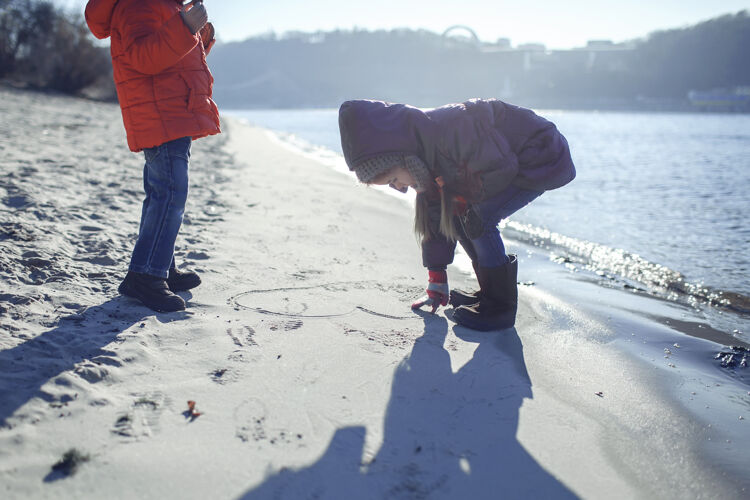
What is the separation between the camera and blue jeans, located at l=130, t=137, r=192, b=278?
7.48 feet

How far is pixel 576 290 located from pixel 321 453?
2.34 meters

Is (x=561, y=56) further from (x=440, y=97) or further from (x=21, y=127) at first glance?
(x=21, y=127)

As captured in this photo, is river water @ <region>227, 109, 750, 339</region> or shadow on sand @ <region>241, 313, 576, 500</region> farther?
river water @ <region>227, 109, 750, 339</region>

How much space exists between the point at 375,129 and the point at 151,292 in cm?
113

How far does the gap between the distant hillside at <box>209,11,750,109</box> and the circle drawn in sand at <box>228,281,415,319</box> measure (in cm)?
4854

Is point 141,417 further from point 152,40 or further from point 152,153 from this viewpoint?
point 152,40

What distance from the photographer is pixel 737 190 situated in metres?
8.05

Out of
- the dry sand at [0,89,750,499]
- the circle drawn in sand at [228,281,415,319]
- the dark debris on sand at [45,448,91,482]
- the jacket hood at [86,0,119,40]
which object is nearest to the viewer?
the dark debris on sand at [45,448,91,482]

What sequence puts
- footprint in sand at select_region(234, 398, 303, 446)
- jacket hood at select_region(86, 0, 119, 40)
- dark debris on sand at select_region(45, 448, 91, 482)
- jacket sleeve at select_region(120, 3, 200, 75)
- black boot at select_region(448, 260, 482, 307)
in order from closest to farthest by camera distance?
dark debris on sand at select_region(45, 448, 91, 482) < footprint in sand at select_region(234, 398, 303, 446) < jacket sleeve at select_region(120, 3, 200, 75) < jacket hood at select_region(86, 0, 119, 40) < black boot at select_region(448, 260, 482, 307)

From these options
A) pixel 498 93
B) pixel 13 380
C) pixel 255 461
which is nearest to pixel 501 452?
pixel 255 461

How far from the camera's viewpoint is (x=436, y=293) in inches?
102

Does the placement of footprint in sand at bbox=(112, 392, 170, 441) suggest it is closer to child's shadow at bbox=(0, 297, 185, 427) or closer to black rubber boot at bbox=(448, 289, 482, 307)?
child's shadow at bbox=(0, 297, 185, 427)

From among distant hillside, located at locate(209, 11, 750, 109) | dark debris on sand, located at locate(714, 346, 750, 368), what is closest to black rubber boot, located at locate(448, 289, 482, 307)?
dark debris on sand, located at locate(714, 346, 750, 368)

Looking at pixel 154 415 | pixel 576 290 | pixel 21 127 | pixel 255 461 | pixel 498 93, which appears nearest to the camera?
pixel 255 461
